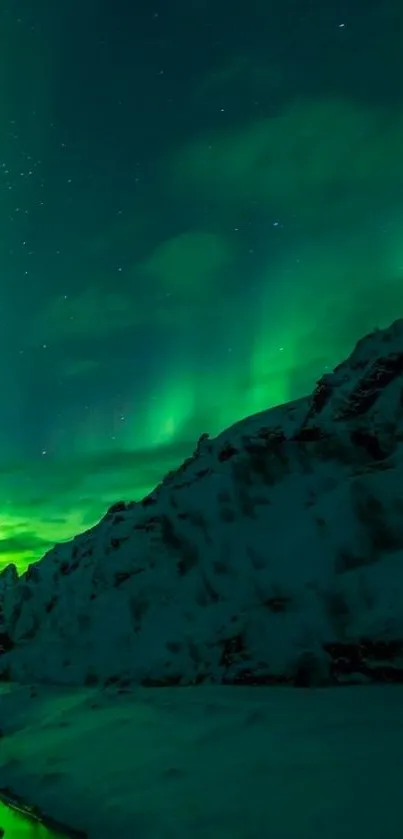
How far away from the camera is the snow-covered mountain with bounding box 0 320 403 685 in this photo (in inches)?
491

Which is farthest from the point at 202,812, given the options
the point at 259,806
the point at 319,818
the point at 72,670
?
the point at 72,670

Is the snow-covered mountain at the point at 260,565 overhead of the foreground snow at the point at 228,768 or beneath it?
overhead

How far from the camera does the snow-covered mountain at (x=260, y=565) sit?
1248 cm

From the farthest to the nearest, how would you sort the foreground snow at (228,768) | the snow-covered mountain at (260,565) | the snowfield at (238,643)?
the snow-covered mountain at (260,565) → the snowfield at (238,643) → the foreground snow at (228,768)

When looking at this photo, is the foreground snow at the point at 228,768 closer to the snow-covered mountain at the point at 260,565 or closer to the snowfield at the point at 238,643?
the snowfield at the point at 238,643

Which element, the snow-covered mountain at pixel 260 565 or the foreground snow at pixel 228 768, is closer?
the foreground snow at pixel 228 768

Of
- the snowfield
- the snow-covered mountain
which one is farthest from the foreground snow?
the snow-covered mountain

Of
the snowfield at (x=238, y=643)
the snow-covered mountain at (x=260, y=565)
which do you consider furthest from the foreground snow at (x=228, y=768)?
the snow-covered mountain at (x=260, y=565)

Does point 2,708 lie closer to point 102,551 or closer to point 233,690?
point 233,690

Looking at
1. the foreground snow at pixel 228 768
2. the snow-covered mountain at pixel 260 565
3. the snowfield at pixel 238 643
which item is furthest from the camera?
the snow-covered mountain at pixel 260 565

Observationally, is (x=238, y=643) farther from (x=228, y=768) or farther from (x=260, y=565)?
(x=228, y=768)

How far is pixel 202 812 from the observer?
5.20 m

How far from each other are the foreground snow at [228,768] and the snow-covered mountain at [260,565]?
1.59 metres

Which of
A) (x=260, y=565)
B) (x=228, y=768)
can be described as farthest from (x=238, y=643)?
(x=228, y=768)
